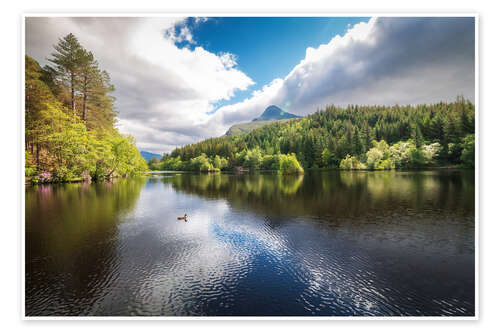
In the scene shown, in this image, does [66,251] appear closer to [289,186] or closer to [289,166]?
[289,186]

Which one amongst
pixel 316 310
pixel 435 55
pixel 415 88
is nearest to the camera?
pixel 316 310

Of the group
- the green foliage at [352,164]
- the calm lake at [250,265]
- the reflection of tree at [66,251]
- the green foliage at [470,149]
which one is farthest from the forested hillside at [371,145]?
the reflection of tree at [66,251]

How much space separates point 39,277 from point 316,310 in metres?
7.87

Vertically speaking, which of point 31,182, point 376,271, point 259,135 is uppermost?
point 259,135

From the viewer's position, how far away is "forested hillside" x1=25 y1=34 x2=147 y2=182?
20.3 meters

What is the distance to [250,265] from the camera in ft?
21.7

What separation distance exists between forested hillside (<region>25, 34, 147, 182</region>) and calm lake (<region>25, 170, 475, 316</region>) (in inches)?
531

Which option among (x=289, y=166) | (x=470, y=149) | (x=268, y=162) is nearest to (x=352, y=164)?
(x=289, y=166)

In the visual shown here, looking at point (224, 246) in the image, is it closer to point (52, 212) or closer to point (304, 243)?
point (304, 243)

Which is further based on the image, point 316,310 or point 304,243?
point 304,243

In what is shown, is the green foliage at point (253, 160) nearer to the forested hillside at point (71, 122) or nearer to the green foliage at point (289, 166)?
the green foliage at point (289, 166)

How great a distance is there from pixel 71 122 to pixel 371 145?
92.7m

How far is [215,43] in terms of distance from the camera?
896 centimetres
